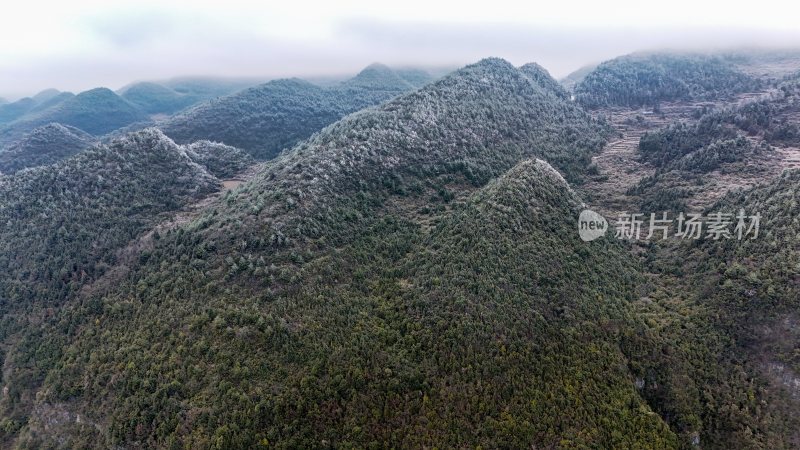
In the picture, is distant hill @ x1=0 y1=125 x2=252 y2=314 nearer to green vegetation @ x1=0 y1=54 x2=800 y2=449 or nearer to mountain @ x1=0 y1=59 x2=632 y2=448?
green vegetation @ x1=0 y1=54 x2=800 y2=449

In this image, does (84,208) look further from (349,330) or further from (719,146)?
(719,146)

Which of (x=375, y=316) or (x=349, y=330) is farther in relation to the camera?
(x=375, y=316)

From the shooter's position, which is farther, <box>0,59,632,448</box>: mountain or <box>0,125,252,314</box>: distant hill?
<box>0,125,252,314</box>: distant hill

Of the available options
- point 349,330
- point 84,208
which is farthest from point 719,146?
point 84,208

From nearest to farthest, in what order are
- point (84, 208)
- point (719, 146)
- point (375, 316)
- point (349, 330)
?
point (349, 330) → point (375, 316) → point (84, 208) → point (719, 146)

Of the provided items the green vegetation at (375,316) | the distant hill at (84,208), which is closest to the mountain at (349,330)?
the green vegetation at (375,316)

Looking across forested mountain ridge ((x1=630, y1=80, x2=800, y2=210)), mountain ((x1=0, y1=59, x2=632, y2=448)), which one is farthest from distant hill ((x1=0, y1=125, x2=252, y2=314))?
forested mountain ridge ((x1=630, y1=80, x2=800, y2=210))

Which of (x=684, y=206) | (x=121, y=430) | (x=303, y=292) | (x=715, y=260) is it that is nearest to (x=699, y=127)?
(x=684, y=206)

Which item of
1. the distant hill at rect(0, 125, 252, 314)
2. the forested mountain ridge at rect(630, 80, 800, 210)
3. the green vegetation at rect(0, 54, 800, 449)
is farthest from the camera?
the forested mountain ridge at rect(630, 80, 800, 210)
